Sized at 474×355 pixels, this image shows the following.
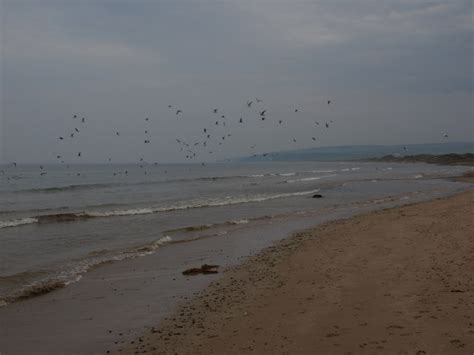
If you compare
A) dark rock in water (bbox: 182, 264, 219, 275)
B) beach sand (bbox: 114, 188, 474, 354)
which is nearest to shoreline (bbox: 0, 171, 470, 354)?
dark rock in water (bbox: 182, 264, 219, 275)

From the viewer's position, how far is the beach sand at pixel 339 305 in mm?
6938

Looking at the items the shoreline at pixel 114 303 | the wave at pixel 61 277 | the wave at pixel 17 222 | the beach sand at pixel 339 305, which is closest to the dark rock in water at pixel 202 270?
the shoreline at pixel 114 303

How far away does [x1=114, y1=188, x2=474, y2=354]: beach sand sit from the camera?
22.8ft

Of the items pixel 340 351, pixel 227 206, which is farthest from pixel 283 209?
pixel 340 351

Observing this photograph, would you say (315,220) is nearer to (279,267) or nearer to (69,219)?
(279,267)

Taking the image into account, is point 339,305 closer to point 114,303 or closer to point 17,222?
point 114,303

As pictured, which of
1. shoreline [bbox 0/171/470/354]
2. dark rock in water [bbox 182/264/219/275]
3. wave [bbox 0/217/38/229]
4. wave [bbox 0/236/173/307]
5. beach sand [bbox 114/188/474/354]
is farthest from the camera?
wave [bbox 0/217/38/229]

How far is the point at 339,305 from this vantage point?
870 cm

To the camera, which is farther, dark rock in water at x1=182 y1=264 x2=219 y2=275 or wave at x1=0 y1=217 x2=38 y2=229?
wave at x1=0 y1=217 x2=38 y2=229

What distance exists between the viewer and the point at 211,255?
51.4 feet

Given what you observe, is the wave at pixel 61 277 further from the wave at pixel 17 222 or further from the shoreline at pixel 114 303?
the wave at pixel 17 222

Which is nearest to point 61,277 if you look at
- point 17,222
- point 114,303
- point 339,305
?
point 114,303

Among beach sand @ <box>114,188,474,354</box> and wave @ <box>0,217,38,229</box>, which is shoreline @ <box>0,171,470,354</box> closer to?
beach sand @ <box>114,188,474,354</box>

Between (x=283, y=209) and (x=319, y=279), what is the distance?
19.2 metres
